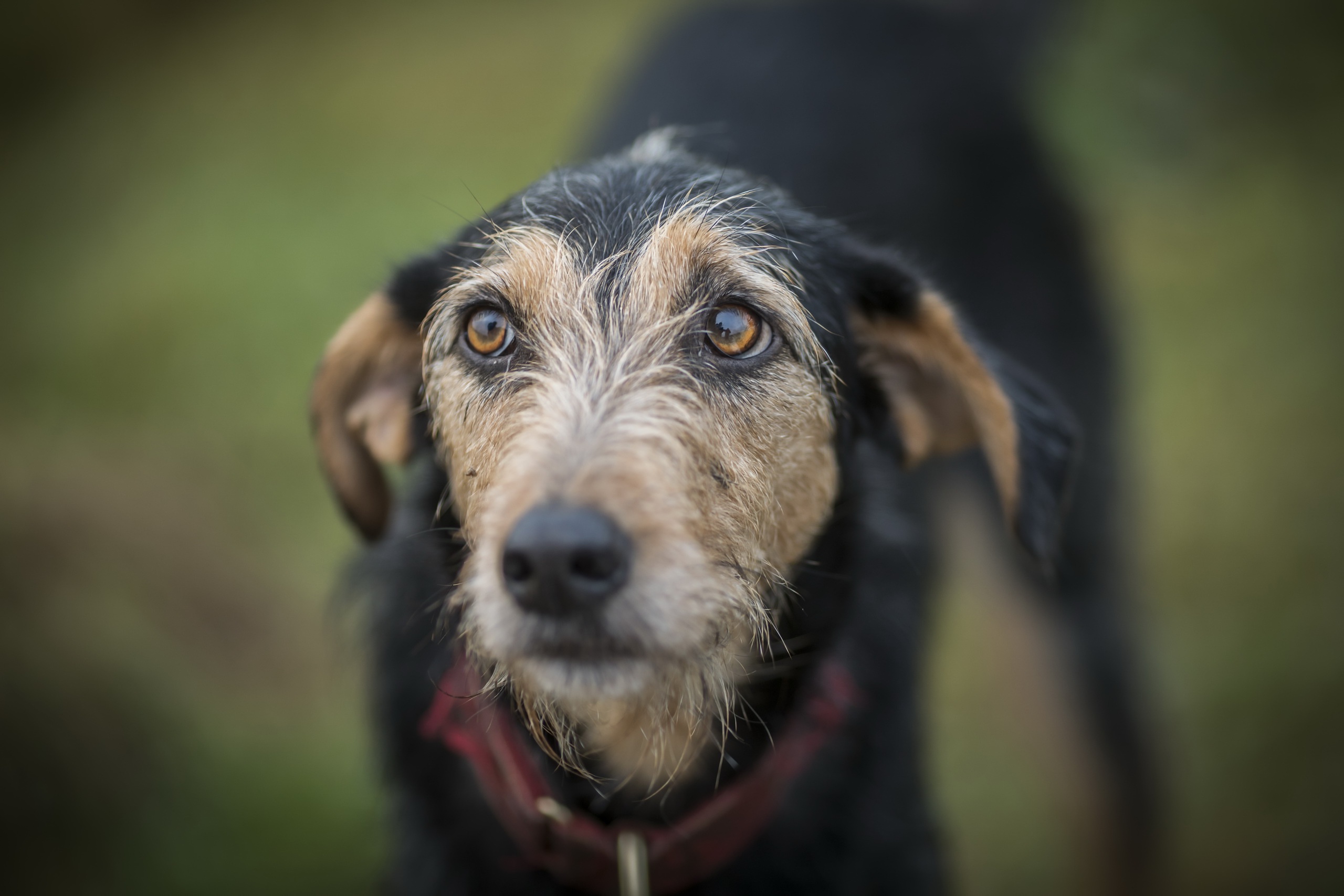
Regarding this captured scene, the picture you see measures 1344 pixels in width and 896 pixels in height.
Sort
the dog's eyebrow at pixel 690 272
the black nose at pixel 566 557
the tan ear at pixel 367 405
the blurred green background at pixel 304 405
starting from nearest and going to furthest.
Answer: the black nose at pixel 566 557
the dog's eyebrow at pixel 690 272
the tan ear at pixel 367 405
the blurred green background at pixel 304 405

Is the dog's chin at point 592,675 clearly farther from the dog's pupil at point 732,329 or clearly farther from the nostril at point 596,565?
the dog's pupil at point 732,329

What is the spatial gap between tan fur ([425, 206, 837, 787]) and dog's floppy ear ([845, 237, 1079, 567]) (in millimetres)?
302

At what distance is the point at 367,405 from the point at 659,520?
1217 mm

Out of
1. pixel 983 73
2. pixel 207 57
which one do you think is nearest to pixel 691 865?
pixel 983 73

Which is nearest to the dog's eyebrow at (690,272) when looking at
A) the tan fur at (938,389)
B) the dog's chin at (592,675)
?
the tan fur at (938,389)

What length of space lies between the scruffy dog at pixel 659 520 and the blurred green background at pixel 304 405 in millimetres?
530

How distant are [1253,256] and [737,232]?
601cm

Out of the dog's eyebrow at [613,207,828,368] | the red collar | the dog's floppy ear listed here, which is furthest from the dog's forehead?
the red collar

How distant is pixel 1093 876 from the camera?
3.89 meters

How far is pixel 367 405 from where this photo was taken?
255cm

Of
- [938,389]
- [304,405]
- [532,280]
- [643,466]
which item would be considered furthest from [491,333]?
[304,405]

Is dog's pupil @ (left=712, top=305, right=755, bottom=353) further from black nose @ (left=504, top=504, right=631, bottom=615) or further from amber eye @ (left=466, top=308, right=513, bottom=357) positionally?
black nose @ (left=504, top=504, right=631, bottom=615)

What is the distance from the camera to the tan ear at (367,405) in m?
2.41

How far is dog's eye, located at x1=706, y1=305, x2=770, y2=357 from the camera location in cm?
218
